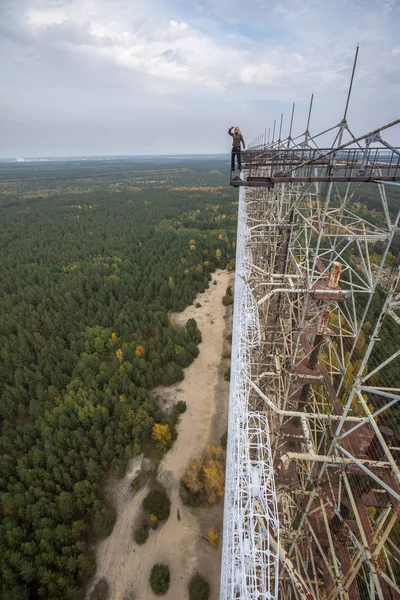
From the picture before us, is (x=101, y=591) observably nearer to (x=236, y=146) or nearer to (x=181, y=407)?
(x=181, y=407)

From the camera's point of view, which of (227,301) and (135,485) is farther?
(227,301)

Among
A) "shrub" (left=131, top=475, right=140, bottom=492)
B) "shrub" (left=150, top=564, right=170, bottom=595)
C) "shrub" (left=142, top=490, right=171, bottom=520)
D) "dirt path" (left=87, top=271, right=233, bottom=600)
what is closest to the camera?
"shrub" (left=150, top=564, right=170, bottom=595)

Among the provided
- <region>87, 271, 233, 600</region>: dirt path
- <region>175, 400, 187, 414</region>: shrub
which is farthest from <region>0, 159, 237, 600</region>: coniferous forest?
<region>175, 400, 187, 414</region>: shrub

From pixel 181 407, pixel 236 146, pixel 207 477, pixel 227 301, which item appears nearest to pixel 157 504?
pixel 207 477

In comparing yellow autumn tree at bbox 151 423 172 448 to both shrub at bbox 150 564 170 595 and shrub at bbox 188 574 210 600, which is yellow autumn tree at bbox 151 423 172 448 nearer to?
shrub at bbox 150 564 170 595

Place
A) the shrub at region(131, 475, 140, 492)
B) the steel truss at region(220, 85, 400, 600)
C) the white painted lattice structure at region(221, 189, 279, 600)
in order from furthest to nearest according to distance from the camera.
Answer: the shrub at region(131, 475, 140, 492), the steel truss at region(220, 85, 400, 600), the white painted lattice structure at region(221, 189, 279, 600)

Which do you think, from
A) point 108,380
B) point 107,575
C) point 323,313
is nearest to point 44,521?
point 107,575

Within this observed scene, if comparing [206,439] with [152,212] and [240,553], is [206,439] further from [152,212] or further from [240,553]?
[152,212]
